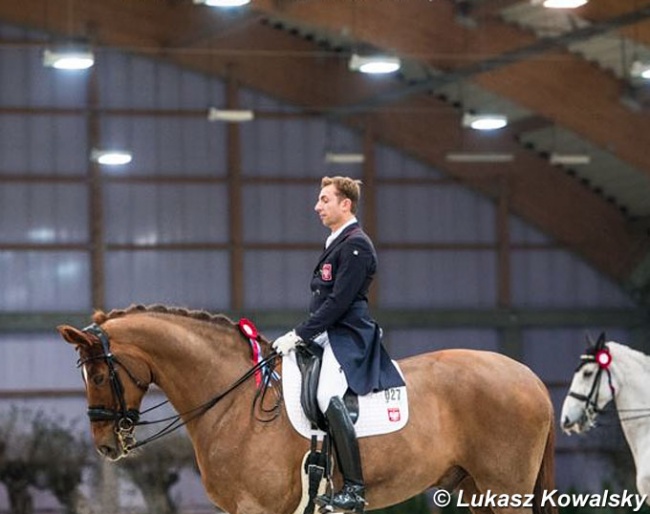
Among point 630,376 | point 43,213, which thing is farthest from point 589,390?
point 43,213

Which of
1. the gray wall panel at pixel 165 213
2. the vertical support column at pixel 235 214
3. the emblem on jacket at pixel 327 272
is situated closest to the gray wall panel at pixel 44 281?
the gray wall panel at pixel 165 213

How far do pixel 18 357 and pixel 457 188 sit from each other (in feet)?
26.5

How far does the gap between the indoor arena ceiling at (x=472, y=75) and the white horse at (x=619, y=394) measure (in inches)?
255

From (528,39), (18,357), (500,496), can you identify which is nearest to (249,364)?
(500,496)

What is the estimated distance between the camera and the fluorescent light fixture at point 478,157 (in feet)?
75.9

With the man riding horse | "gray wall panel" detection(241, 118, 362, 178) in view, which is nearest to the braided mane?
the man riding horse

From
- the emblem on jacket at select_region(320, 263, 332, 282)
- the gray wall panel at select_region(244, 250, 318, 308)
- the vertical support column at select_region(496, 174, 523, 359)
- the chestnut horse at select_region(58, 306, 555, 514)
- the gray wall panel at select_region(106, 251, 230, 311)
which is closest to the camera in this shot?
the chestnut horse at select_region(58, 306, 555, 514)

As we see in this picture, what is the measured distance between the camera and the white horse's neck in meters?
12.0

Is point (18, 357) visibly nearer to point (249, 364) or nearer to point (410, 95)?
point (410, 95)

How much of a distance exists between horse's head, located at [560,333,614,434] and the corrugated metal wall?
10427mm

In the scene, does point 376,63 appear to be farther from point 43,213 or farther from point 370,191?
point 43,213

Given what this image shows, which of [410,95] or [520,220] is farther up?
[410,95]

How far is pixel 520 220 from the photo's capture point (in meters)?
24.6

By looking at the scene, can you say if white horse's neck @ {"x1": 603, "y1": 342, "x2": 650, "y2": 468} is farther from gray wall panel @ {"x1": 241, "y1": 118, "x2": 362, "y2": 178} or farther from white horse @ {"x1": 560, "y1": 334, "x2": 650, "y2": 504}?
gray wall panel @ {"x1": 241, "y1": 118, "x2": 362, "y2": 178}
